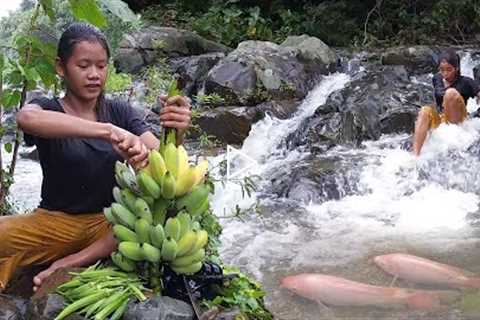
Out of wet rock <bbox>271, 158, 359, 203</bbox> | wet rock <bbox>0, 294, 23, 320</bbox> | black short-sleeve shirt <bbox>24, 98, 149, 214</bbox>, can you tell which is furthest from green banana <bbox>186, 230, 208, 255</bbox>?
wet rock <bbox>271, 158, 359, 203</bbox>

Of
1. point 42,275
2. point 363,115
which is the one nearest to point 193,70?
point 363,115

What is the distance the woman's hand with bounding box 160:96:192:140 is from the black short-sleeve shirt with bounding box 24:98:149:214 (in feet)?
1.50

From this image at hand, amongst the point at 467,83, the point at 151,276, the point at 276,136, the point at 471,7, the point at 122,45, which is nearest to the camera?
the point at 151,276

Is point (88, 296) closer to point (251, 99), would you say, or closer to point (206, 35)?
point (251, 99)

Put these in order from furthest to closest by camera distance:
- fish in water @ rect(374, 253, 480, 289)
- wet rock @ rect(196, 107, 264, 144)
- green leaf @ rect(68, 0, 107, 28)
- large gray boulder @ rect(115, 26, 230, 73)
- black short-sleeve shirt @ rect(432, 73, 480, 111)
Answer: large gray boulder @ rect(115, 26, 230, 73), wet rock @ rect(196, 107, 264, 144), black short-sleeve shirt @ rect(432, 73, 480, 111), fish in water @ rect(374, 253, 480, 289), green leaf @ rect(68, 0, 107, 28)

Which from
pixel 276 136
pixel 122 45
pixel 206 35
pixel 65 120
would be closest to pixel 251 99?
pixel 276 136

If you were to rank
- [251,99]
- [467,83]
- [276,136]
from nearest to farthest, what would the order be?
[467,83] < [276,136] < [251,99]

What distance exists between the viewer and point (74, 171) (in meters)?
3.02

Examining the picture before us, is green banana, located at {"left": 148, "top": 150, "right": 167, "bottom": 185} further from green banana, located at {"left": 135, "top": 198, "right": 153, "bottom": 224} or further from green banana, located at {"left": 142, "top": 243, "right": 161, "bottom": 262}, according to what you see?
green banana, located at {"left": 142, "top": 243, "right": 161, "bottom": 262}

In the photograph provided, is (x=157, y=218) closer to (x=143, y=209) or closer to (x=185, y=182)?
(x=143, y=209)

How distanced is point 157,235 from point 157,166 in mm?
283

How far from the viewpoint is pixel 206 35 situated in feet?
56.2

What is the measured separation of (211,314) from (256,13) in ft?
52.3

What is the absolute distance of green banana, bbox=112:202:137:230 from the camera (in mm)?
2582
